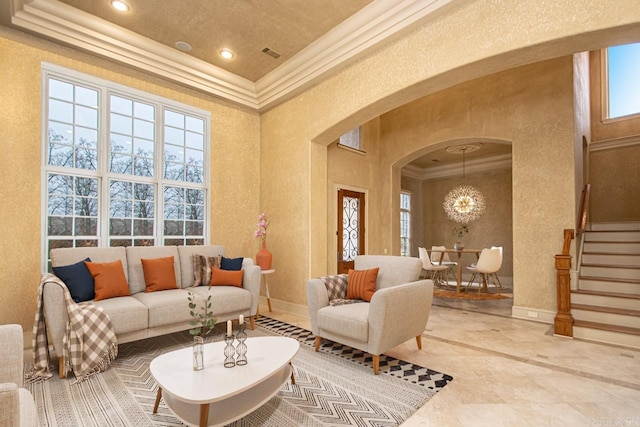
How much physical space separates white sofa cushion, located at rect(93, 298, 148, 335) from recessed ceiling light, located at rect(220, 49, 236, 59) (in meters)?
3.37

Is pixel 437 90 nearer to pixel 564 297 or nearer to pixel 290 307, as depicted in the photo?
pixel 564 297

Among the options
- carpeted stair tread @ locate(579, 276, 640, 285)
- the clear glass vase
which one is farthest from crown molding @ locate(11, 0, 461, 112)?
carpeted stair tread @ locate(579, 276, 640, 285)

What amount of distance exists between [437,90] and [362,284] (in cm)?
235

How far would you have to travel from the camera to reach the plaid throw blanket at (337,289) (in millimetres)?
3314

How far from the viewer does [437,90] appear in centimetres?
358

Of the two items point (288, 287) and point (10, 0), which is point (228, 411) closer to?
point (288, 287)

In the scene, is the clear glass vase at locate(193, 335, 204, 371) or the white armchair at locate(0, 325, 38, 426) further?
the clear glass vase at locate(193, 335, 204, 371)

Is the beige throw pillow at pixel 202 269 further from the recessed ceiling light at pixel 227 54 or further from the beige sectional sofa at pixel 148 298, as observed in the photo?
the recessed ceiling light at pixel 227 54

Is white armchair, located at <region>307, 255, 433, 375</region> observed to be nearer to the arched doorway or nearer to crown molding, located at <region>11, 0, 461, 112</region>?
crown molding, located at <region>11, 0, 461, 112</region>

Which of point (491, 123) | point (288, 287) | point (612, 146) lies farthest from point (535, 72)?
point (288, 287)

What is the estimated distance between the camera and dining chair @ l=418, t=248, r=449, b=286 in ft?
22.6

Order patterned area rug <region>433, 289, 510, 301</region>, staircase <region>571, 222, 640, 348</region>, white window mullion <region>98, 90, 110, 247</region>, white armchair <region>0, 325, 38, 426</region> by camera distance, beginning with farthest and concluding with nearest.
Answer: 1. patterned area rug <region>433, 289, 510, 301</region>
2. white window mullion <region>98, 90, 110, 247</region>
3. staircase <region>571, 222, 640, 348</region>
4. white armchair <region>0, 325, 38, 426</region>

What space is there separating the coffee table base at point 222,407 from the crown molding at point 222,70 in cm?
365

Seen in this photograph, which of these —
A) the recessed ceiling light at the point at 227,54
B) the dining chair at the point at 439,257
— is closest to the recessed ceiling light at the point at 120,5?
the recessed ceiling light at the point at 227,54
